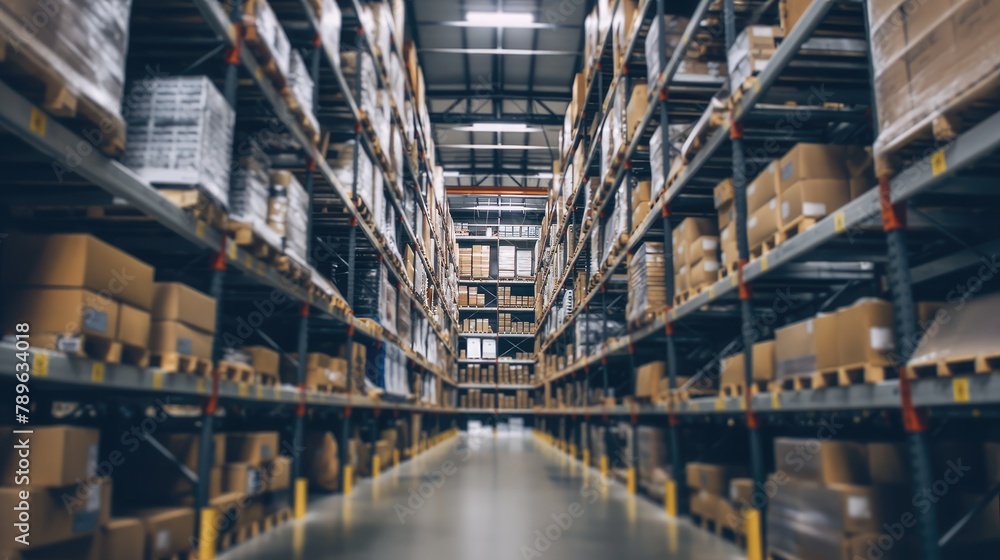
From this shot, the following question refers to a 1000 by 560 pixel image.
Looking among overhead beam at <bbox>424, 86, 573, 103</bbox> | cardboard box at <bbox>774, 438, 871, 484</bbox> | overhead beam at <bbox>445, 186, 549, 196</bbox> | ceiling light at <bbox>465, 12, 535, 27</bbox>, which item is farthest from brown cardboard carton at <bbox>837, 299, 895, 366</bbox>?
overhead beam at <bbox>445, 186, 549, 196</bbox>

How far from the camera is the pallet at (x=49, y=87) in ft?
7.30

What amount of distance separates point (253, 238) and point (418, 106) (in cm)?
869

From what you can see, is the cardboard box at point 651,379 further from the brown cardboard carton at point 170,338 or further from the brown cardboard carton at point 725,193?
the brown cardboard carton at point 170,338

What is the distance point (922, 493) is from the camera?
8.97 feet

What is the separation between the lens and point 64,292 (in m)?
2.80

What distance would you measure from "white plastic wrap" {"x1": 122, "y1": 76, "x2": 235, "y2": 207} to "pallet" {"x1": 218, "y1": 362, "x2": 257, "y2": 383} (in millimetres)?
1041

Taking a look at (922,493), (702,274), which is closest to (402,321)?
(702,274)

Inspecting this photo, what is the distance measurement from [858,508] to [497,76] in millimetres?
14081

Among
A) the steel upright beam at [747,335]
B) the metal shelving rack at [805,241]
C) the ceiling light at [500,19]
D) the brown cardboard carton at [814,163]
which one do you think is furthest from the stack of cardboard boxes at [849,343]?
the ceiling light at [500,19]

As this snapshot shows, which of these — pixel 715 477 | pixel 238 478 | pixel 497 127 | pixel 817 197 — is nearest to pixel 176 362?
pixel 238 478

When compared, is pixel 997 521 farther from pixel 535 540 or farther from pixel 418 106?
pixel 418 106

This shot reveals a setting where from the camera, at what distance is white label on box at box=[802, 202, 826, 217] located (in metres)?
3.81

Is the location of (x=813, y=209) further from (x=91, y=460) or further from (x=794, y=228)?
(x=91, y=460)

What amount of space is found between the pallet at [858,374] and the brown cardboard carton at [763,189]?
3.93ft
